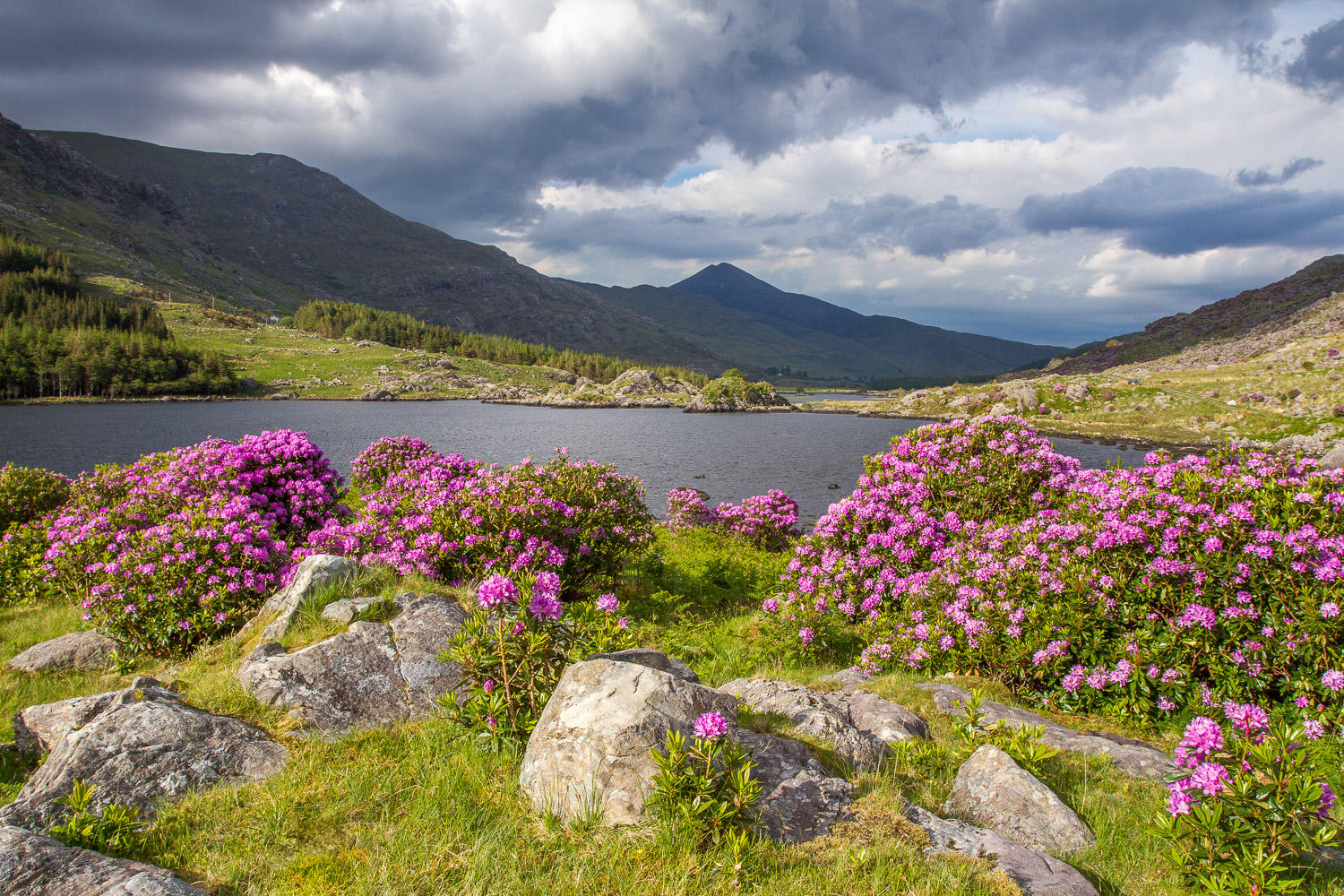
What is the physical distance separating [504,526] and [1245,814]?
11.3m

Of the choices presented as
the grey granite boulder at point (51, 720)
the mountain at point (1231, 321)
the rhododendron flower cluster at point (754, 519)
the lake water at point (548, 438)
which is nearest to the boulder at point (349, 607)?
the grey granite boulder at point (51, 720)

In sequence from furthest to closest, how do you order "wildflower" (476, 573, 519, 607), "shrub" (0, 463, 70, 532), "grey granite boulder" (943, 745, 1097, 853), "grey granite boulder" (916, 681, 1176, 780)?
"shrub" (0, 463, 70, 532)
"grey granite boulder" (916, 681, 1176, 780)
"wildflower" (476, 573, 519, 607)
"grey granite boulder" (943, 745, 1097, 853)

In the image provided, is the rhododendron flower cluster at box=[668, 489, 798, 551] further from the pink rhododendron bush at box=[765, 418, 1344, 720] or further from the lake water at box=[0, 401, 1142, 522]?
the pink rhododendron bush at box=[765, 418, 1344, 720]

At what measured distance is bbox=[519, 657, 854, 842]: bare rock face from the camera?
186 inches

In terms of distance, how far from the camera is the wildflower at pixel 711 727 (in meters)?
4.50

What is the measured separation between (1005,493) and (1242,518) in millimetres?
5096

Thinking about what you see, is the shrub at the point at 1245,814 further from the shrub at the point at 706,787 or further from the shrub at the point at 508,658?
the shrub at the point at 508,658

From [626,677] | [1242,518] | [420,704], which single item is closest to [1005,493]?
[1242,518]

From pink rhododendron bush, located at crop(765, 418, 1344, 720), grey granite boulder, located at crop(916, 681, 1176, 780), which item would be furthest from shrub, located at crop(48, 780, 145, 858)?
pink rhododendron bush, located at crop(765, 418, 1344, 720)

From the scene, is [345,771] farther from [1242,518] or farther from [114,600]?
[1242,518]

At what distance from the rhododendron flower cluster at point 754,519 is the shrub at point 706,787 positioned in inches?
860

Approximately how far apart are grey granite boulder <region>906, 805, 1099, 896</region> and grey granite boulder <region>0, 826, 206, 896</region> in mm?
5368

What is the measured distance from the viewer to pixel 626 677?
5.30 metres

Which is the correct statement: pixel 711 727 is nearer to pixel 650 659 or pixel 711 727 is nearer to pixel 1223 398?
pixel 650 659
